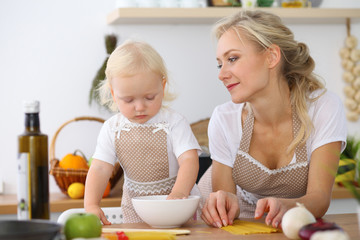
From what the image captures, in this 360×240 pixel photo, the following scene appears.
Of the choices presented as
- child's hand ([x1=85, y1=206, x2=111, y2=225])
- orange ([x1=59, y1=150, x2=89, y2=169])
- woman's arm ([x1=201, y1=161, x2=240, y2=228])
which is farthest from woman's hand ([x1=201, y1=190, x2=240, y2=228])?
orange ([x1=59, y1=150, x2=89, y2=169])

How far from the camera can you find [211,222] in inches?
54.9

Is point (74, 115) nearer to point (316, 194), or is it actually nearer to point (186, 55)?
point (186, 55)

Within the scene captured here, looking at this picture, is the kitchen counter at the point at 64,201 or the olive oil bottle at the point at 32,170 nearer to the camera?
the olive oil bottle at the point at 32,170

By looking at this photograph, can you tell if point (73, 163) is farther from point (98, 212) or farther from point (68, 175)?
point (98, 212)

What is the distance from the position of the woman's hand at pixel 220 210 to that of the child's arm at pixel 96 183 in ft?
1.09

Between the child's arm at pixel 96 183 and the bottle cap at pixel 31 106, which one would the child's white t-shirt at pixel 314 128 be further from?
the bottle cap at pixel 31 106

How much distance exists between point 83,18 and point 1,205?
117 centimetres

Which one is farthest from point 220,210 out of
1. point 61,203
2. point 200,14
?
point 200,14

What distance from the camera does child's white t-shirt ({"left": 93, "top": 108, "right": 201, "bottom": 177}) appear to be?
171 cm

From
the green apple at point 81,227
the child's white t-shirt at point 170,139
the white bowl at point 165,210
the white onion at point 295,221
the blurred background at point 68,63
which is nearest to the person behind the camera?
the green apple at point 81,227

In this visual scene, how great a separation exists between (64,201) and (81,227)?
164cm

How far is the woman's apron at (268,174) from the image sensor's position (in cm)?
178

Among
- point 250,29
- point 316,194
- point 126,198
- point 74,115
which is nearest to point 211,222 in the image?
point 316,194

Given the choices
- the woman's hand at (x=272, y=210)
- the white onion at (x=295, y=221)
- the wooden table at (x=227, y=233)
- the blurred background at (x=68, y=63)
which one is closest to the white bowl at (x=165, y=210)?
the wooden table at (x=227, y=233)
